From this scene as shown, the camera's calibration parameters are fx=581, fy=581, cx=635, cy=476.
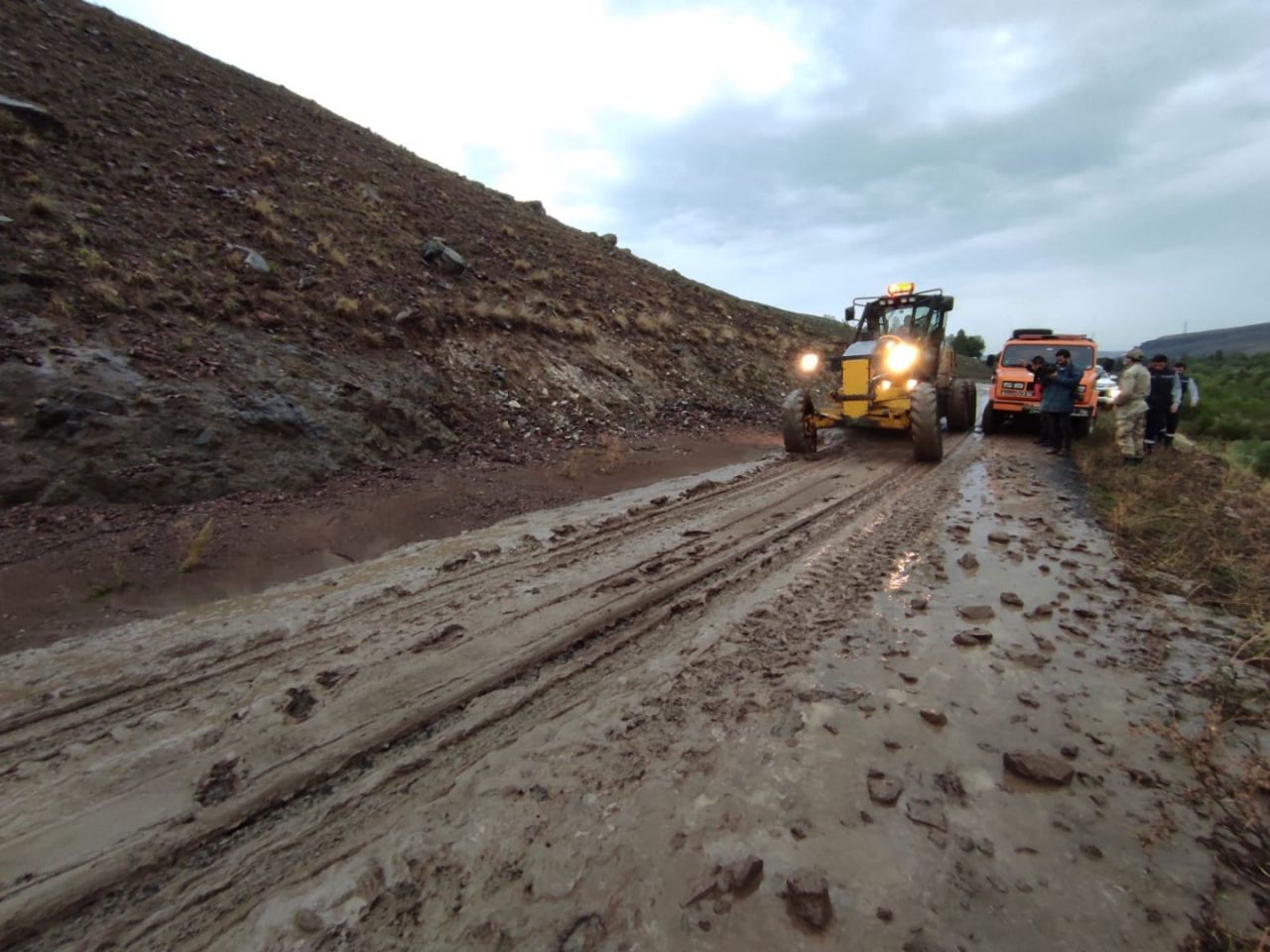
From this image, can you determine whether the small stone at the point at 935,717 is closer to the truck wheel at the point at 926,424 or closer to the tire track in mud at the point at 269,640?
the tire track in mud at the point at 269,640

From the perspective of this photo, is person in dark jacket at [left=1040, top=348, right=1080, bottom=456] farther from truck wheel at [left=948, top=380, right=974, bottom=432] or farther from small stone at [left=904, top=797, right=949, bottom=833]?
small stone at [left=904, top=797, right=949, bottom=833]

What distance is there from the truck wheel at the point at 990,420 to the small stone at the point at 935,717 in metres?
11.2

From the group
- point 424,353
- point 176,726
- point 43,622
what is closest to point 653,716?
point 176,726

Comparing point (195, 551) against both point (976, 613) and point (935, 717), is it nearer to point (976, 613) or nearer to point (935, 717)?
point (935, 717)

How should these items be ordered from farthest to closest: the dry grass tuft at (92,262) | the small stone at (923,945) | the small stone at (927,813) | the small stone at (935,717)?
the dry grass tuft at (92,262), the small stone at (935,717), the small stone at (927,813), the small stone at (923,945)

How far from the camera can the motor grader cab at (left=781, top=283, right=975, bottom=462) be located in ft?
29.5

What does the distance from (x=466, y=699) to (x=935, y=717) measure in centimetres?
227

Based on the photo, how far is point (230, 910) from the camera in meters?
1.87

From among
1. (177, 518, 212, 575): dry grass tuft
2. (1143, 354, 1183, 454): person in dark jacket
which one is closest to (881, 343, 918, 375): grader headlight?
(1143, 354, 1183, 454): person in dark jacket

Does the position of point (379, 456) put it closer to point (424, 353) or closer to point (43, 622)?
point (424, 353)

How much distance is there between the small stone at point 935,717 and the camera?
2697 millimetres

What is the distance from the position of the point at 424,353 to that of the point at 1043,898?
1037cm

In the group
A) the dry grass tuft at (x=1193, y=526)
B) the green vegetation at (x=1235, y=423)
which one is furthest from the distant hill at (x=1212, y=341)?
the dry grass tuft at (x=1193, y=526)

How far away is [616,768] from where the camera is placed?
2.44 m
